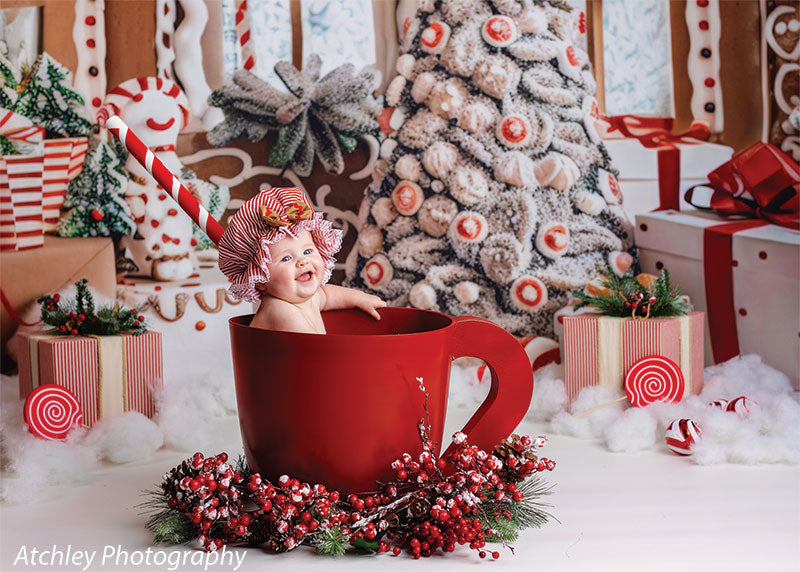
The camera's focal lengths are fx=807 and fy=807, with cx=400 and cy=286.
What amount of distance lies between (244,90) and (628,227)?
87 cm

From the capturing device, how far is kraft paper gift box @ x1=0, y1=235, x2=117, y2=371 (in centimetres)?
152

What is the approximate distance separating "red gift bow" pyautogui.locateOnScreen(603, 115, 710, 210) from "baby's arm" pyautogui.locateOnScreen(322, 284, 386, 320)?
103cm

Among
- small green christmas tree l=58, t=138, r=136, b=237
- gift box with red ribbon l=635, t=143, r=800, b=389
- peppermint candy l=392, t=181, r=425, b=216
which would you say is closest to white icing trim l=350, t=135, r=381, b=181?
peppermint candy l=392, t=181, r=425, b=216

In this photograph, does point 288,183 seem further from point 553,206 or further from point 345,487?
point 345,487

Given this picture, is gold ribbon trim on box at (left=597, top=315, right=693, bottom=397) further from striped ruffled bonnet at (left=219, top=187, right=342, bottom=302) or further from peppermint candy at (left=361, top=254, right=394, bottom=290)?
striped ruffled bonnet at (left=219, top=187, right=342, bottom=302)

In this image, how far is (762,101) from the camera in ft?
6.09

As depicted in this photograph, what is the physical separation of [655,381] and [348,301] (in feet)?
1.80

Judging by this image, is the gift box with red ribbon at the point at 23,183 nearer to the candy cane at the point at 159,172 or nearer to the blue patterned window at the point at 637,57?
the candy cane at the point at 159,172

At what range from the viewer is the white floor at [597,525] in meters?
0.76

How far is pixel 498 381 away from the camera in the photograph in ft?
2.98

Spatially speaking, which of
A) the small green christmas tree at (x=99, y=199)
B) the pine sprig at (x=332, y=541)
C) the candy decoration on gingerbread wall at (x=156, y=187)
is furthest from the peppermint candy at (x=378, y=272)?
the pine sprig at (x=332, y=541)

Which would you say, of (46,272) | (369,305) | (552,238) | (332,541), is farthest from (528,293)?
(46,272)

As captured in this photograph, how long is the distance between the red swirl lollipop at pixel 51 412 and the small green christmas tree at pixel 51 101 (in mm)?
683

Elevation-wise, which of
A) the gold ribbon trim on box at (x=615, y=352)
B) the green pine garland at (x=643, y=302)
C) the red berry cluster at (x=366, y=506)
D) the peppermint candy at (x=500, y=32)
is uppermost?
the peppermint candy at (x=500, y=32)
